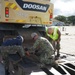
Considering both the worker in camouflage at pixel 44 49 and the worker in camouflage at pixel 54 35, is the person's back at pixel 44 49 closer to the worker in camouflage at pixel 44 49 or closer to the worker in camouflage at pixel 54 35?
the worker in camouflage at pixel 44 49

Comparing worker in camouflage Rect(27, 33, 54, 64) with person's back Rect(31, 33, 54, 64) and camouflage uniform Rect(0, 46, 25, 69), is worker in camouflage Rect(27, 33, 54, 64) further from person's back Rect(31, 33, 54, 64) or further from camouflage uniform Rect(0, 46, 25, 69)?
camouflage uniform Rect(0, 46, 25, 69)

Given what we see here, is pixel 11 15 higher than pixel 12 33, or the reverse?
pixel 11 15

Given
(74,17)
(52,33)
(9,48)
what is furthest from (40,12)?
(74,17)

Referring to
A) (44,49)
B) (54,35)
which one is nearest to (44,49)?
(44,49)

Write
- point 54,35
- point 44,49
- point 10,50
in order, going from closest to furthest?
point 44,49, point 10,50, point 54,35

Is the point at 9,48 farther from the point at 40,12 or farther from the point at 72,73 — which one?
the point at 40,12

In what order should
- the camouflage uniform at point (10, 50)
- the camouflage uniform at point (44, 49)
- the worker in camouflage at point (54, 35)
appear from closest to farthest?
1. the camouflage uniform at point (44, 49)
2. the camouflage uniform at point (10, 50)
3. the worker in camouflage at point (54, 35)

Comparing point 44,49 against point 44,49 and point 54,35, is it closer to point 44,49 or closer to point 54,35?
point 44,49

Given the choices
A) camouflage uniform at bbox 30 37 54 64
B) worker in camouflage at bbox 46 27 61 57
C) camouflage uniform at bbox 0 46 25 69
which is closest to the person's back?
camouflage uniform at bbox 30 37 54 64

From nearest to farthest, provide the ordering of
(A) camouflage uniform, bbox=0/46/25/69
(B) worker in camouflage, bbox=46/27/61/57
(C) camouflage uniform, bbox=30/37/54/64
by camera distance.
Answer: (C) camouflage uniform, bbox=30/37/54/64 → (A) camouflage uniform, bbox=0/46/25/69 → (B) worker in camouflage, bbox=46/27/61/57

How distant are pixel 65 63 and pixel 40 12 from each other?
2845 millimetres

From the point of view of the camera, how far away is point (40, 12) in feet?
30.5

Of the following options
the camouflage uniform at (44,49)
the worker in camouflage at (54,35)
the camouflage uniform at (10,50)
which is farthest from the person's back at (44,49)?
the worker in camouflage at (54,35)

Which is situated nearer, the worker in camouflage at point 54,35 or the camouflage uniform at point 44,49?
the camouflage uniform at point 44,49
